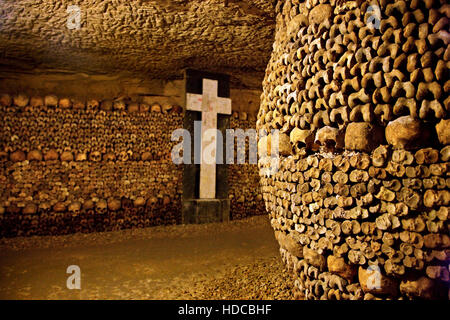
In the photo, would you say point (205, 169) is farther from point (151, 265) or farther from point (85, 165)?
point (151, 265)

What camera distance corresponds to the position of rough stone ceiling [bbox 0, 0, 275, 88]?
3.60m

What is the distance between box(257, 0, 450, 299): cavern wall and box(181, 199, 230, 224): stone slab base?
12.2 ft

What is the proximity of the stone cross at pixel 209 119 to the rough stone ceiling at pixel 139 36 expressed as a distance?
0.42m

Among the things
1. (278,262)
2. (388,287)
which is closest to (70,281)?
(278,262)

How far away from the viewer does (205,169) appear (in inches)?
242

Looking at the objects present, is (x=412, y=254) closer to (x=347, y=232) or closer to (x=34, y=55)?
(x=347, y=232)

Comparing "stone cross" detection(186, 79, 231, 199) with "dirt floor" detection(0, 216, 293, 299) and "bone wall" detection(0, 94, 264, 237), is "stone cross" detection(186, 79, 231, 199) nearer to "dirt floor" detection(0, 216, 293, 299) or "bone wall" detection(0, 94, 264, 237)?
"bone wall" detection(0, 94, 264, 237)

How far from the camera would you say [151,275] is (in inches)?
136

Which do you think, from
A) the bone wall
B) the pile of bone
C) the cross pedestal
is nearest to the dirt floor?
the bone wall

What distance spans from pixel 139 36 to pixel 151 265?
113 inches

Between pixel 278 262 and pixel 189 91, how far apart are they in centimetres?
347

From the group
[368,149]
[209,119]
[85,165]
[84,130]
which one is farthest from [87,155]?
[368,149]

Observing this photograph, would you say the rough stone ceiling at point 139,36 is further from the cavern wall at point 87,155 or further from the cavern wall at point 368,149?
the cavern wall at point 368,149

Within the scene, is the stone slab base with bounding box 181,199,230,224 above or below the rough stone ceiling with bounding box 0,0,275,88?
below
